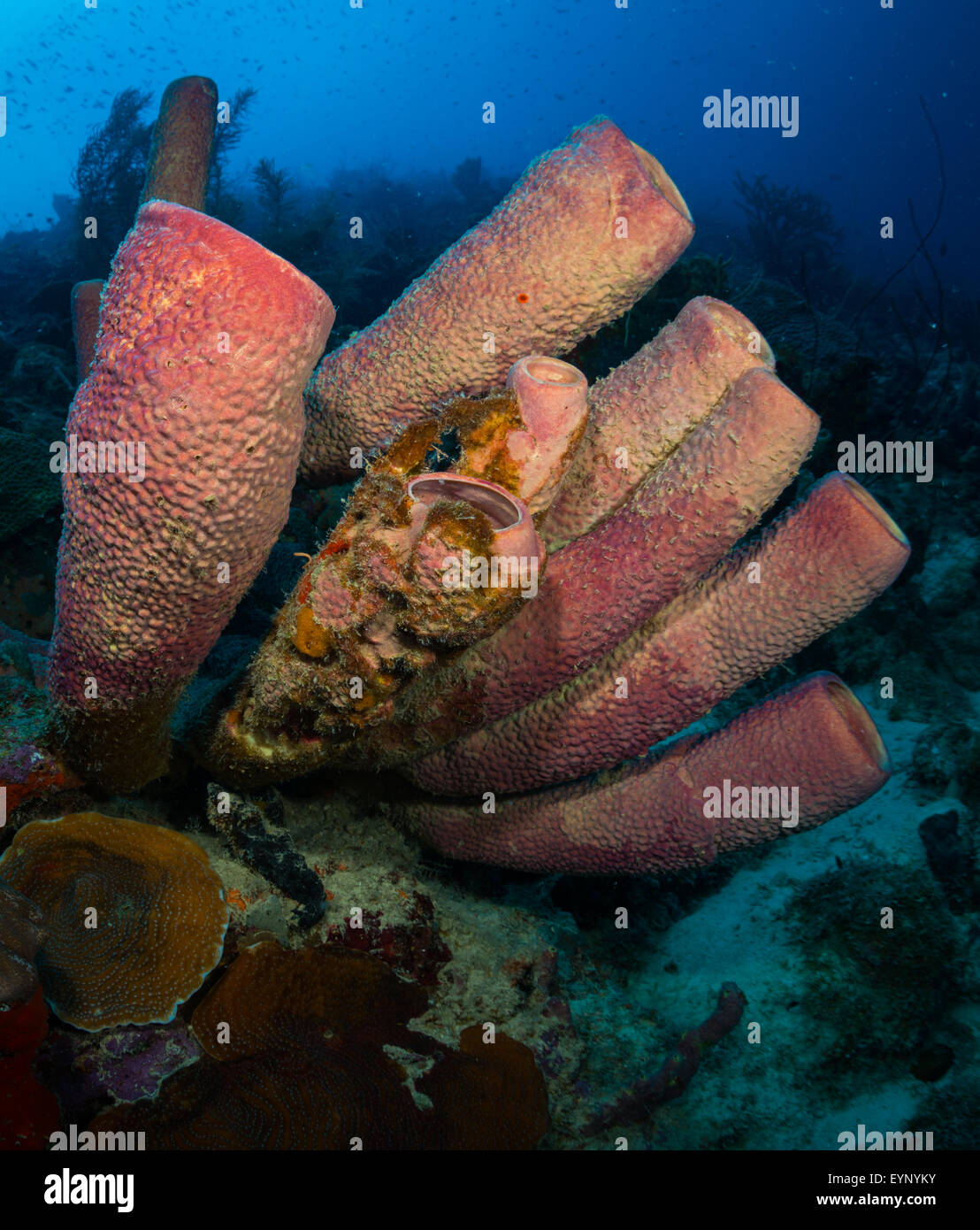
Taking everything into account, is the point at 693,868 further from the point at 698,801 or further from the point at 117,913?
the point at 117,913

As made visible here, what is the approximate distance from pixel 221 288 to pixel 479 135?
9134cm

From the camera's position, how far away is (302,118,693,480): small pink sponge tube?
164cm

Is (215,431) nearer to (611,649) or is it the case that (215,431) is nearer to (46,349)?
(611,649)

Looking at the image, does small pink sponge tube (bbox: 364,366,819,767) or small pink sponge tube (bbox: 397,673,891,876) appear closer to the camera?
small pink sponge tube (bbox: 364,366,819,767)

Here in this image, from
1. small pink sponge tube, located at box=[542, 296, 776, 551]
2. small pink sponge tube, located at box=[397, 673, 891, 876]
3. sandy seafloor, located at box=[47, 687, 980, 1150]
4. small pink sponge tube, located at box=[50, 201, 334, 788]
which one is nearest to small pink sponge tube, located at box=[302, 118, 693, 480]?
small pink sponge tube, located at box=[542, 296, 776, 551]

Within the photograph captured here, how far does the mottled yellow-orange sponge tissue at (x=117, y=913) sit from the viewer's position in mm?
1771

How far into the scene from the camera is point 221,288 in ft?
3.80

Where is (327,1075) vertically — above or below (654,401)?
below

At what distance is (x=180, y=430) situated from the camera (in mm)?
1202

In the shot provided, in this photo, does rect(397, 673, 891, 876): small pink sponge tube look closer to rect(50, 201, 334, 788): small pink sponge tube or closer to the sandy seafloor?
the sandy seafloor

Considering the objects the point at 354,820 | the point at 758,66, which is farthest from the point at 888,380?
the point at 758,66

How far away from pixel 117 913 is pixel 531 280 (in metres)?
2.12

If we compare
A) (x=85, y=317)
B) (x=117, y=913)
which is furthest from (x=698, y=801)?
(x=85, y=317)

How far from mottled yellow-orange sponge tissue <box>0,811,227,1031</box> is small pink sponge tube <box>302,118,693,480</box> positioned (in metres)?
1.48
